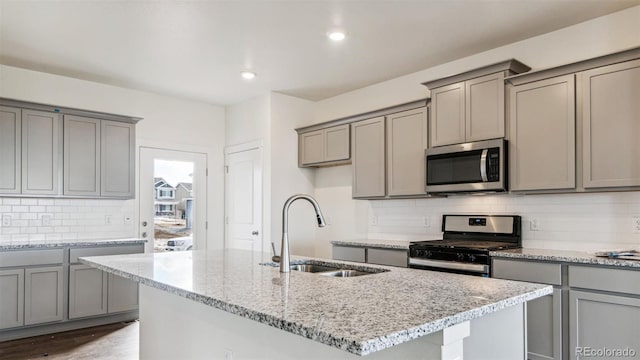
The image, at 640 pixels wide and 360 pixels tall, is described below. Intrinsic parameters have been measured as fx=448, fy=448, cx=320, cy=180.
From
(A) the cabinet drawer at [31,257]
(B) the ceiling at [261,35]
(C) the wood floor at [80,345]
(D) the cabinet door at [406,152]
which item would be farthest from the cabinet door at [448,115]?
(A) the cabinet drawer at [31,257]

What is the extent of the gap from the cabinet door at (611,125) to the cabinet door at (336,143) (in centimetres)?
244

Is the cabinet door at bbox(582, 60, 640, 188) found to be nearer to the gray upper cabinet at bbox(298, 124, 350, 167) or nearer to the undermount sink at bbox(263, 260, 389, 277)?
the undermount sink at bbox(263, 260, 389, 277)

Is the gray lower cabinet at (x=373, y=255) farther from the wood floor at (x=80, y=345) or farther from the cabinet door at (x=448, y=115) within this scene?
the wood floor at (x=80, y=345)

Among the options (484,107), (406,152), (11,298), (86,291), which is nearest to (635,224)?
(484,107)

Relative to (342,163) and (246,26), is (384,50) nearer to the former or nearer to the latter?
(246,26)

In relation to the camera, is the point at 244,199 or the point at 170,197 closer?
Answer: the point at 170,197

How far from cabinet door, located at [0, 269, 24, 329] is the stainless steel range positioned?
353cm

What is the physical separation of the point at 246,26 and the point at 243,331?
8.14ft

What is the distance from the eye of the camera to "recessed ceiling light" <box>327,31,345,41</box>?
3668 millimetres

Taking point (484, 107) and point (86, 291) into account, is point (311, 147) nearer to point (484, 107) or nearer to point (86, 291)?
point (484, 107)

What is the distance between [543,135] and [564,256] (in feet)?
3.03

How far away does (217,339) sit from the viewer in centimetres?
213

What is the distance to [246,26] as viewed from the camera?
3553 mm

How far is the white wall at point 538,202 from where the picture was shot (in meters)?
3.28
